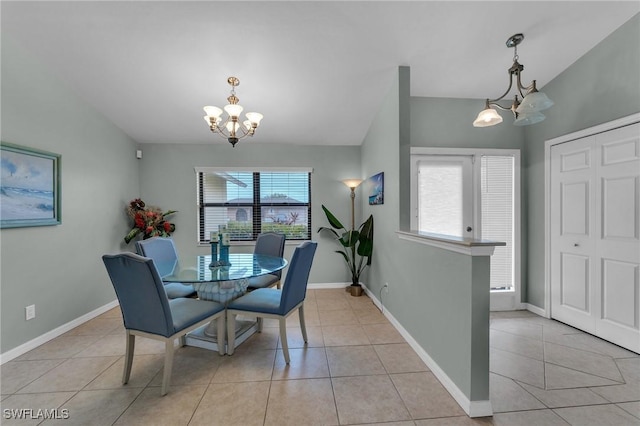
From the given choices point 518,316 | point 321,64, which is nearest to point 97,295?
point 321,64

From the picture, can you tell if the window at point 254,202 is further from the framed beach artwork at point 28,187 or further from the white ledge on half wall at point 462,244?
the white ledge on half wall at point 462,244

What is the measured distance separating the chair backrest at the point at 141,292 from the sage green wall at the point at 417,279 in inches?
76.2

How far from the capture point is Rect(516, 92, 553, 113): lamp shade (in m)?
2.05

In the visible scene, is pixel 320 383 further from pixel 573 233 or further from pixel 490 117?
pixel 573 233

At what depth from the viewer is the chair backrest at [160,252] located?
8.39ft

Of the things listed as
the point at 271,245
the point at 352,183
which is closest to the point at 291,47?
the point at 352,183

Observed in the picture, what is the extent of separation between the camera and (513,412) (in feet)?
5.22

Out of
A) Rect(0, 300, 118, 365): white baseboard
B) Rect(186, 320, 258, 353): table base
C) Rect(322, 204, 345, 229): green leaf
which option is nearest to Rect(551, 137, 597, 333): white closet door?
Rect(322, 204, 345, 229): green leaf

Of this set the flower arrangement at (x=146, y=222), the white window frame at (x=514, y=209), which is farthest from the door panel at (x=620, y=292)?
the flower arrangement at (x=146, y=222)

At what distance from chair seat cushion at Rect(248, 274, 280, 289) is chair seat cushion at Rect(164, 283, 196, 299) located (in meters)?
0.60

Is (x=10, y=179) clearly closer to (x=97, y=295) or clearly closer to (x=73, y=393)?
(x=97, y=295)

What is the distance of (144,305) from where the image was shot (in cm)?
172

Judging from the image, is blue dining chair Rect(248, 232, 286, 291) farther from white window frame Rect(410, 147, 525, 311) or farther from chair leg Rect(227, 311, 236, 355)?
white window frame Rect(410, 147, 525, 311)

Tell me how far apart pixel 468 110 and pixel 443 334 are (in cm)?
281
